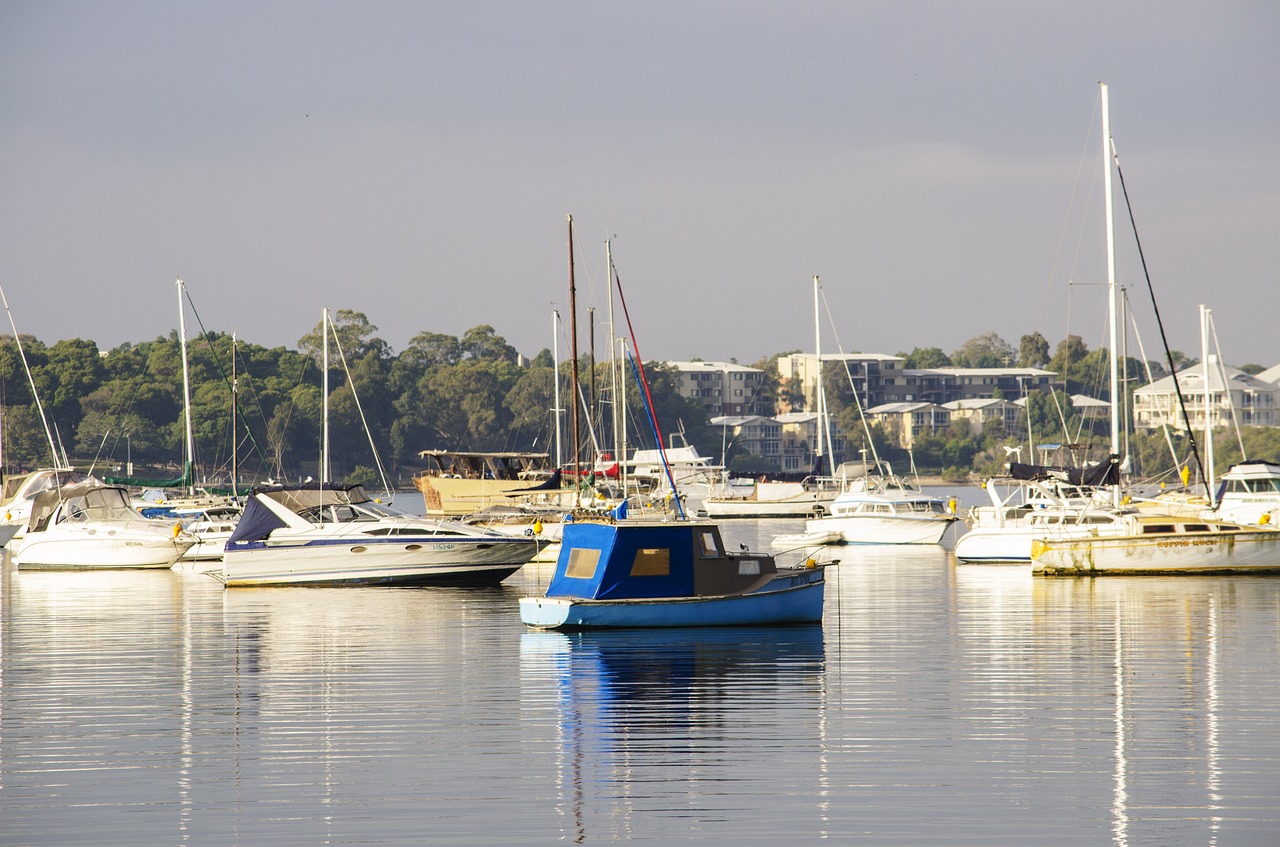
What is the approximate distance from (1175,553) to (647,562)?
61.5ft

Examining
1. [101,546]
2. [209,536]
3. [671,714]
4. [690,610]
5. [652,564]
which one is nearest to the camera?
[671,714]

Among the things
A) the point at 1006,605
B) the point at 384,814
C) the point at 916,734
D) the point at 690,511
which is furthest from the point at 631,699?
the point at 690,511

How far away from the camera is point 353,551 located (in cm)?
3844

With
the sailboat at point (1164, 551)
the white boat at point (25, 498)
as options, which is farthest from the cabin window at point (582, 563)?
the white boat at point (25, 498)

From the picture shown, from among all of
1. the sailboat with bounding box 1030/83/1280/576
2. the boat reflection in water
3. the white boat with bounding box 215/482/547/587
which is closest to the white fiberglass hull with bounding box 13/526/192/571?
the white boat with bounding box 215/482/547/587

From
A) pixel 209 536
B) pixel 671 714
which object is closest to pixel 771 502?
pixel 209 536

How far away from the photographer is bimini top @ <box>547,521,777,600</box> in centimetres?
2602

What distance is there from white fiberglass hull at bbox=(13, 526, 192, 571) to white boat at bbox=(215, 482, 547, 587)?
873 centimetres

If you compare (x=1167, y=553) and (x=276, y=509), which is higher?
(x=276, y=509)

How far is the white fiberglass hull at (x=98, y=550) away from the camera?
46656 mm

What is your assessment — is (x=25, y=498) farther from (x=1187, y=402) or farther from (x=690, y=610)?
(x=1187, y=402)

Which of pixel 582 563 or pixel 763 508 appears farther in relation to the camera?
pixel 763 508

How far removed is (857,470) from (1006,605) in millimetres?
60866

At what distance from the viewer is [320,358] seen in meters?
184
